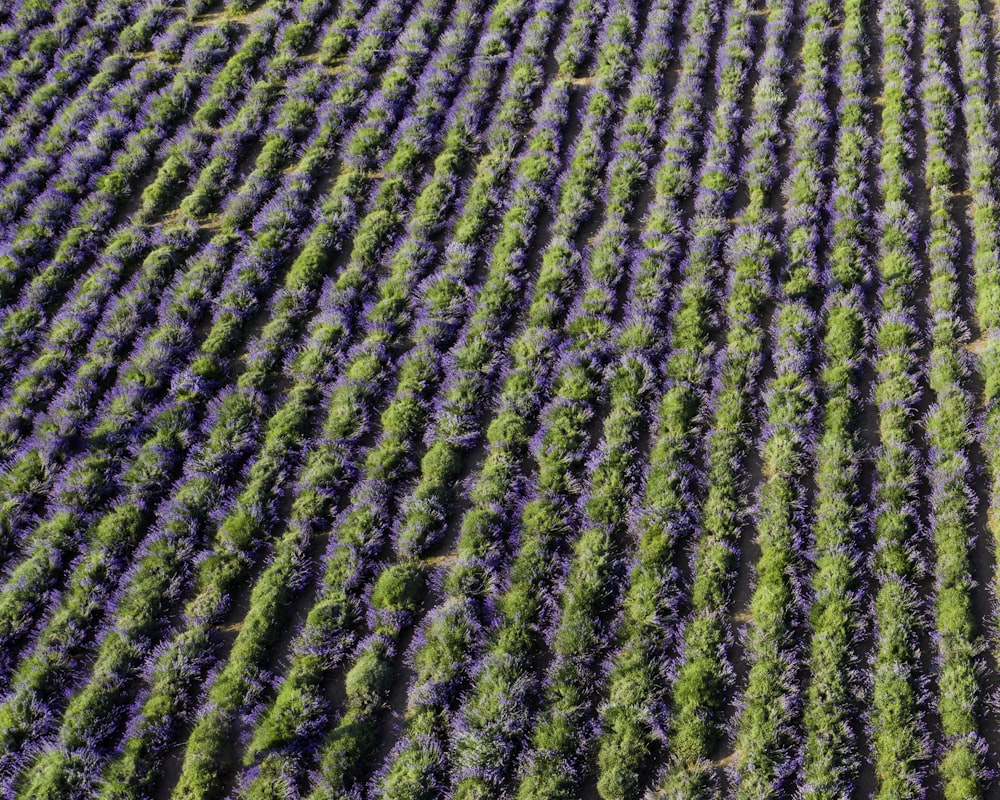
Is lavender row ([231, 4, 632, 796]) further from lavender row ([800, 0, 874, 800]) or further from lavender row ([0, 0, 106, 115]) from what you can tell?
lavender row ([0, 0, 106, 115])


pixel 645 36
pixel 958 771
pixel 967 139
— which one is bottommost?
pixel 958 771

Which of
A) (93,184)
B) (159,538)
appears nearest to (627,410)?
(159,538)

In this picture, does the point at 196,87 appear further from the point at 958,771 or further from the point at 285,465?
the point at 958,771

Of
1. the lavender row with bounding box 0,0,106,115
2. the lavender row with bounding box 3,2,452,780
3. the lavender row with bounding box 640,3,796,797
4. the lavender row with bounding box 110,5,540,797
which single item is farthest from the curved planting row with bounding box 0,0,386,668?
the lavender row with bounding box 0,0,106,115

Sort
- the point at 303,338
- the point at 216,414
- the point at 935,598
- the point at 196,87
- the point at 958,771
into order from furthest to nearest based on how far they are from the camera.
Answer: the point at 196,87 → the point at 303,338 → the point at 216,414 → the point at 935,598 → the point at 958,771

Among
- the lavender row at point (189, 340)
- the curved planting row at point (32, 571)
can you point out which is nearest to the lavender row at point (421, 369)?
the lavender row at point (189, 340)

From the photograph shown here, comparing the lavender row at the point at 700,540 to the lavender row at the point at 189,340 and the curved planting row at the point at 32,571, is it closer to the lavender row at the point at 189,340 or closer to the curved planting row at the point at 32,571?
the lavender row at the point at 189,340

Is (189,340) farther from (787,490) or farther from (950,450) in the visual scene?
(950,450)

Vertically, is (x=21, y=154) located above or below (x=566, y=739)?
above

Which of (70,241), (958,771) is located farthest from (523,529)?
(70,241)
